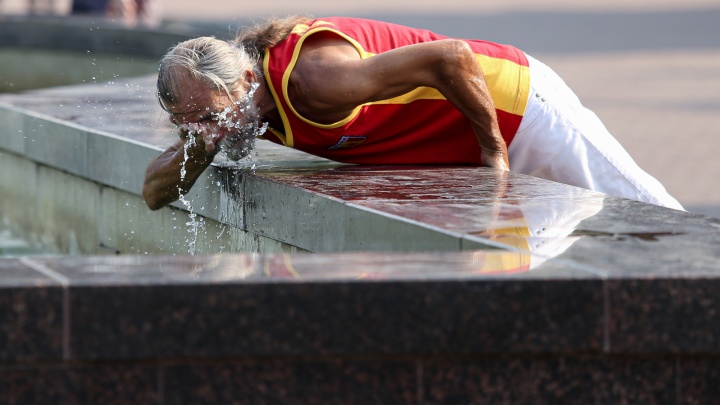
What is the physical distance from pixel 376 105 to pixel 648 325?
1.88 metres

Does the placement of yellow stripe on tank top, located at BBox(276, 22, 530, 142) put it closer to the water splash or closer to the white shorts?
the white shorts

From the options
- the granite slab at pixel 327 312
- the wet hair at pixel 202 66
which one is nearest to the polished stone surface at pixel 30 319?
the granite slab at pixel 327 312

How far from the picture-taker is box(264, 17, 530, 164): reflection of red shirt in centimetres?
435

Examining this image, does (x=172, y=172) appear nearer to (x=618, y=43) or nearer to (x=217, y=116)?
(x=217, y=116)

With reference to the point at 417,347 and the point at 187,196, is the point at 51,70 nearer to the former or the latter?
the point at 187,196

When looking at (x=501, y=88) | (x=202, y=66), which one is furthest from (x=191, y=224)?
(x=501, y=88)

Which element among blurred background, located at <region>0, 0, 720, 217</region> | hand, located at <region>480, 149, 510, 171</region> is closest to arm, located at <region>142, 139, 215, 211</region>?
blurred background, located at <region>0, 0, 720, 217</region>

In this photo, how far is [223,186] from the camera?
4535 millimetres

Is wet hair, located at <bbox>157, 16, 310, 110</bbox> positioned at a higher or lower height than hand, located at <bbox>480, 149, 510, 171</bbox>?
higher

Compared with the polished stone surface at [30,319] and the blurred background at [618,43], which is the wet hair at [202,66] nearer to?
the blurred background at [618,43]

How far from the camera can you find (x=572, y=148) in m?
4.60

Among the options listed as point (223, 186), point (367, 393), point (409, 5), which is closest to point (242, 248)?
point (223, 186)

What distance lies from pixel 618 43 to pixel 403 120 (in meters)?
13.2

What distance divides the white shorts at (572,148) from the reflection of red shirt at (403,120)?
0.19ft
